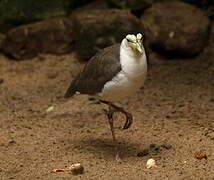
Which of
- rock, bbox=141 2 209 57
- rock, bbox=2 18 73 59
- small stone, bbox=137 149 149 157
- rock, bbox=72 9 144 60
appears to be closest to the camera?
small stone, bbox=137 149 149 157

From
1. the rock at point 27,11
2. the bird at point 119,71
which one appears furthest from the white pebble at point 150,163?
the rock at point 27,11

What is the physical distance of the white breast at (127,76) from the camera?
4262 millimetres

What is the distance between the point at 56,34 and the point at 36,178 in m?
3.79

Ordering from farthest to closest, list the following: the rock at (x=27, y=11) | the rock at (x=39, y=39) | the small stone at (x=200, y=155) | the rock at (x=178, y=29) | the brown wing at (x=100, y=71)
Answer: the rock at (x=27, y=11) < the rock at (x=39, y=39) < the rock at (x=178, y=29) < the small stone at (x=200, y=155) < the brown wing at (x=100, y=71)

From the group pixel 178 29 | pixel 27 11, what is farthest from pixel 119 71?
pixel 27 11

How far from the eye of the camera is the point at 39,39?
7656mm

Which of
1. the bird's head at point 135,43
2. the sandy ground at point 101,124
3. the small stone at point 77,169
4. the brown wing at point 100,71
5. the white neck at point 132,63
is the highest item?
the bird's head at point 135,43

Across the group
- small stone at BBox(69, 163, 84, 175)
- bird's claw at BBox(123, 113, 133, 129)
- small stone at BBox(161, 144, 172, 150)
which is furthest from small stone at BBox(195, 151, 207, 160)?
small stone at BBox(69, 163, 84, 175)

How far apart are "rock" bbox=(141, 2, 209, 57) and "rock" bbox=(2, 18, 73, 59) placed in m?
1.32

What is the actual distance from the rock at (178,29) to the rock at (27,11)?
1480 mm

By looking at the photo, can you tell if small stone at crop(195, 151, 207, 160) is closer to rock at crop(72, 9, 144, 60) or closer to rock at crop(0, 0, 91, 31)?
rock at crop(72, 9, 144, 60)

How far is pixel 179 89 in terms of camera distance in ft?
21.1

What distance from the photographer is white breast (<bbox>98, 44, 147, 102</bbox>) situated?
4.26 meters

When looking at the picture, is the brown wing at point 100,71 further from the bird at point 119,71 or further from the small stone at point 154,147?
the small stone at point 154,147
